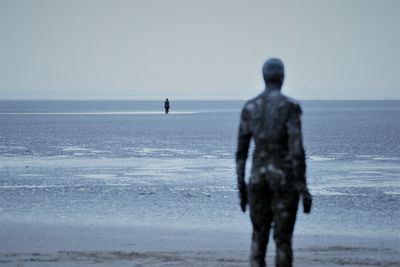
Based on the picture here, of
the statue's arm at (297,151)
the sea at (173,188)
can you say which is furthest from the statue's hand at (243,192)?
the sea at (173,188)

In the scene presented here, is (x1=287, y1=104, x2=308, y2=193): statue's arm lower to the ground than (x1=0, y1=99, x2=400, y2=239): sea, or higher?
higher

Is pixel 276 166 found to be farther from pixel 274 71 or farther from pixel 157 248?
pixel 157 248

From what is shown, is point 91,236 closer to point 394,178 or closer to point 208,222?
point 208,222

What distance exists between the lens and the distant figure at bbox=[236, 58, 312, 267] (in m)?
8.31

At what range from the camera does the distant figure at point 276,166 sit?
8312 millimetres

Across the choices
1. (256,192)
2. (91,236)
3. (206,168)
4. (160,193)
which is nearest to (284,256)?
(256,192)

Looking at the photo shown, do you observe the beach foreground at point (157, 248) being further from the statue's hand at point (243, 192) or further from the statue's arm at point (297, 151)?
the statue's arm at point (297, 151)

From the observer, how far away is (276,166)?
27.4ft

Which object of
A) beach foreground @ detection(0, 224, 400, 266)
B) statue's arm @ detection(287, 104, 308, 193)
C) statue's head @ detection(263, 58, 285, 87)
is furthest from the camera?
beach foreground @ detection(0, 224, 400, 266)

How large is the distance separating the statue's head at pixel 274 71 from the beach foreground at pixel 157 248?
360 centimetres

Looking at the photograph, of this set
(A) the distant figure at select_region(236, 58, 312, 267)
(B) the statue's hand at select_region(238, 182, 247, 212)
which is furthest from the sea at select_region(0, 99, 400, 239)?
(A) the distant figure at select_region(236, 58, 312, 267)

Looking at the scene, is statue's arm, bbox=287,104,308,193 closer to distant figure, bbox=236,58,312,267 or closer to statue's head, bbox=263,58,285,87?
distant figure, bbox=236,58,312,267

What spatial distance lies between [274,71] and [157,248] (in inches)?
221

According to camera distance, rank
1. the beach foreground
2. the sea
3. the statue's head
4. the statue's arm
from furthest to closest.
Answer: the sea, the beach foreground, the statue's head, the statue's arm
